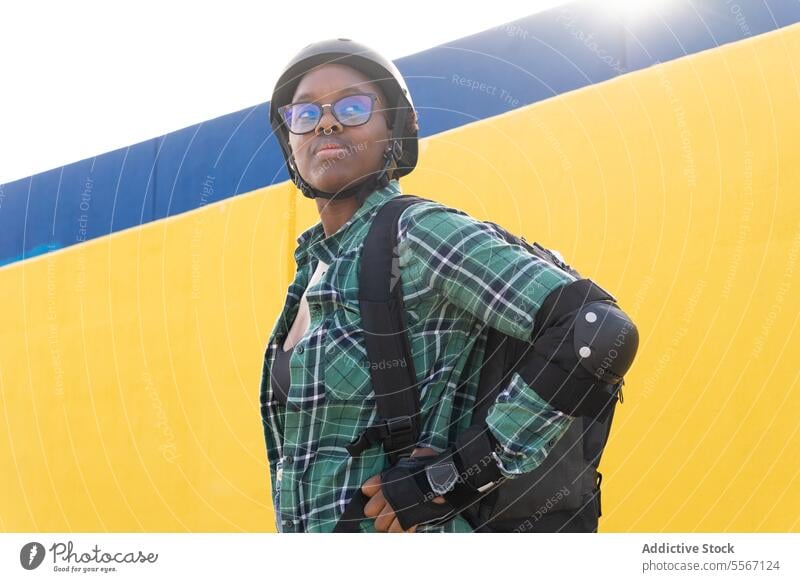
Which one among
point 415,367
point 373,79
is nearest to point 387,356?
point 415,367

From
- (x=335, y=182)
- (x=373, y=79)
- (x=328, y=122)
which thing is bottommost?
(x=335, y=182)

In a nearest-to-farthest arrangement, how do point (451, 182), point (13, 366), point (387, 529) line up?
point (387, 529) → point (451, 182) → point (13, 366)

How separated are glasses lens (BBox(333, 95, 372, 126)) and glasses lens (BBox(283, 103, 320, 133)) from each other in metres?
0.05

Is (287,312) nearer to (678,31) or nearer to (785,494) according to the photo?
(785,494)

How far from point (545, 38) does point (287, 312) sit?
1.81 m

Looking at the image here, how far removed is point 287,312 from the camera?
6.48 ft

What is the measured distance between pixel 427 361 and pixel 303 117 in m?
0.61

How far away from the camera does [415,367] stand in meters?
1.71

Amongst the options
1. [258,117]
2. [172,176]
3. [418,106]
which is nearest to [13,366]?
[172,176]

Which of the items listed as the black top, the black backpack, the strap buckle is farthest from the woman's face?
the strap buckle

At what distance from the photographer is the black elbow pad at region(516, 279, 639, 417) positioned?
1.61 metres

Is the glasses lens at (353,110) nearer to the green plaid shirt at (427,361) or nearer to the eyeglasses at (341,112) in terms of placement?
the eyeglasses at (341,112)

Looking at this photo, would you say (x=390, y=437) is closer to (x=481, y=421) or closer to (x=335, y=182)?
(x=481, y=421)

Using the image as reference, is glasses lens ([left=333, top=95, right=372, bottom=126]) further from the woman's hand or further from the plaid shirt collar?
the woman's hand
